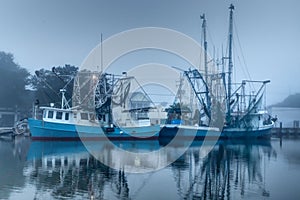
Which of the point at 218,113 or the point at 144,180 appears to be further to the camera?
the point at 218,113

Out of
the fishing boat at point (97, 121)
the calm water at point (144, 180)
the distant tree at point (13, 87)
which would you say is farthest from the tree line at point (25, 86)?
the calm water at point (144, 180)

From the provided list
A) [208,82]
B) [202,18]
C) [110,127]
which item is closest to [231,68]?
[208,82]

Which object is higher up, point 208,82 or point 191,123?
point 208,82

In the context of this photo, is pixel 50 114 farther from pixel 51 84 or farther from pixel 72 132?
pixel 51 84

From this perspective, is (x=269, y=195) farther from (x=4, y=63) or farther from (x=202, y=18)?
(x=4, y=63)

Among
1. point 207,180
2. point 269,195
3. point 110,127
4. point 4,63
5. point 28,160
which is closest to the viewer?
point 269,195

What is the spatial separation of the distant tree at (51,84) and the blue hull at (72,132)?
950 centimetres

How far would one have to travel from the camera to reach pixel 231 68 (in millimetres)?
37719

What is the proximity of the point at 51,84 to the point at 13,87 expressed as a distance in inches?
239

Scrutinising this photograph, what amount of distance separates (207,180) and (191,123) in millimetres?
26225

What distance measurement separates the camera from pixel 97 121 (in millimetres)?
30297

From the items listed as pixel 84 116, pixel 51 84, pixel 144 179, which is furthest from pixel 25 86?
pixel 144 179

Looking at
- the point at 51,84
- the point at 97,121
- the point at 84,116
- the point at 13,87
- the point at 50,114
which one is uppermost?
the point at 51,84

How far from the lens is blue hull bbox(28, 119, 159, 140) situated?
90.1 ft
